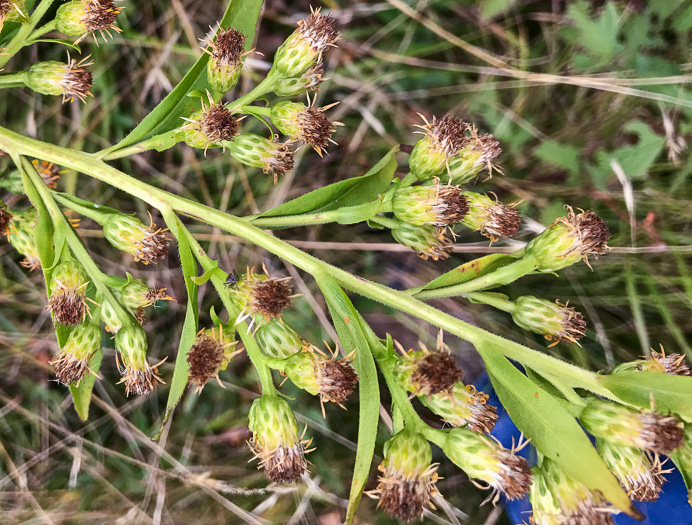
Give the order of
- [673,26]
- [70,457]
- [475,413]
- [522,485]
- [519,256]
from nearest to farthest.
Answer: [522,485]
[475,413]
[519,256]
[673,26]
[70,457]

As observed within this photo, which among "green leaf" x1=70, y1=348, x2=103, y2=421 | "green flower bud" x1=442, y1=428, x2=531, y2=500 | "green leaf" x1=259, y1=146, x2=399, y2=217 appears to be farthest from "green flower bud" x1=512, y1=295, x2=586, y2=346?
"green leaf" x1=70, y1=348, x2=103, y2=421

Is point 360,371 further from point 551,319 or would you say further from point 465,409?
point 551,319

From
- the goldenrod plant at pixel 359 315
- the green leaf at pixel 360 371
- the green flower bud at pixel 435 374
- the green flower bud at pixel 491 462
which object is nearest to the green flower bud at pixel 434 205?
the goldenrod plant at pixel 359 315

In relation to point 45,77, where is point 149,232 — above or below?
below

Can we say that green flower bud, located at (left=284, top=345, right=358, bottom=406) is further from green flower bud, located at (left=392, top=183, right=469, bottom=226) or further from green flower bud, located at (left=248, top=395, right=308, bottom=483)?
green flower bud, located at (left=392, top=183, right=469, bottom=226)

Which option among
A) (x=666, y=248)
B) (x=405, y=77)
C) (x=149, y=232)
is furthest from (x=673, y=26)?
(x=149, y=232)

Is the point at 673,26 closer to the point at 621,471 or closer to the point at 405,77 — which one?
the point at 405,77
